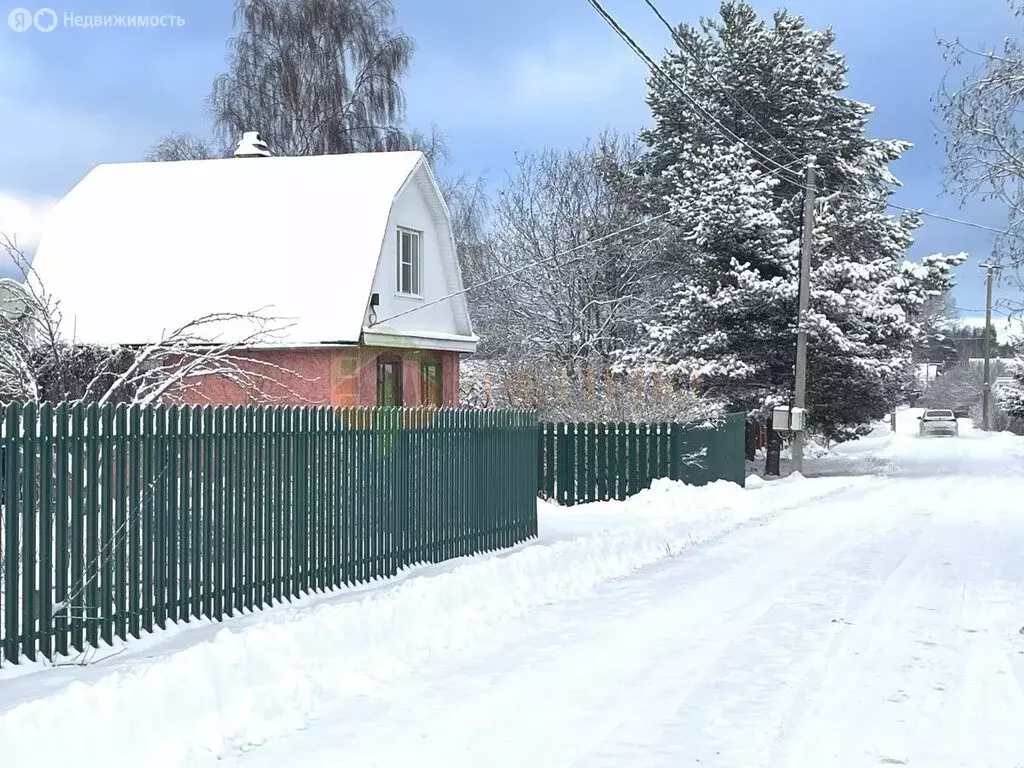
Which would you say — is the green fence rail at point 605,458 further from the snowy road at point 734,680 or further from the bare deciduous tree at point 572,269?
the bare deciduous tree at point 572,269

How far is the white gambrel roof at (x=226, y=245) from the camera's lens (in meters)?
22.7

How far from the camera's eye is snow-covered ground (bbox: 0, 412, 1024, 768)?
248 inches

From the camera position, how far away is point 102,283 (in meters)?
23.7

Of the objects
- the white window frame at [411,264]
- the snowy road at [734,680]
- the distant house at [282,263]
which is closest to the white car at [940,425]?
the distant house at [282,263]

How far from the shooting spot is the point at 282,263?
2308cm

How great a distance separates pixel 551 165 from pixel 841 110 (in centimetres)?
1095

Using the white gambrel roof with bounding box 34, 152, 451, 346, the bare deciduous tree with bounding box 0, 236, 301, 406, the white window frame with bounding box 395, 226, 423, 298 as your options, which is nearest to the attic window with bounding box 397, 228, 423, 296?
the white window frame with bounding box 395, 226, 423, 298

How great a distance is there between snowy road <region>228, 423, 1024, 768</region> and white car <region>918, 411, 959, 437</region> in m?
58.9

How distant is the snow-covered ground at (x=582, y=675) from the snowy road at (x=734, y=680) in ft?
0.08

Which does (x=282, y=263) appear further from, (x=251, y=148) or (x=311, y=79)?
(x=311, y=79)

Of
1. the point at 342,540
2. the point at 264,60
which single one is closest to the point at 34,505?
the point at 342,540

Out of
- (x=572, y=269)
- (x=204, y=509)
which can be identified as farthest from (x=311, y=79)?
(x=204, y=509)

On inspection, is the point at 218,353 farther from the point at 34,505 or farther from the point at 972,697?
the point at 972,697

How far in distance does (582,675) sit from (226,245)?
17.4 meters
